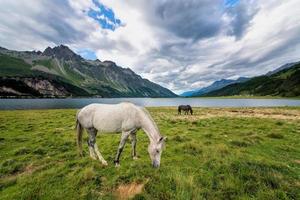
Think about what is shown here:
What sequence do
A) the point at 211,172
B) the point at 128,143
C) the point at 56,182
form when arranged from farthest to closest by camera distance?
the point at 128,143 < the point at 211,172 < the point at 56,182

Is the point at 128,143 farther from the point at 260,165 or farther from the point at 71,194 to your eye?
the point at 260,165

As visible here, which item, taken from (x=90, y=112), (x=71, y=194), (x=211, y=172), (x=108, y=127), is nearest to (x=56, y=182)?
(x=71, y=194)

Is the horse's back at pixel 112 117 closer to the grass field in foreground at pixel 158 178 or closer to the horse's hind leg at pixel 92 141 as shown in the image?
the horse's hind leg at pixel 92 141

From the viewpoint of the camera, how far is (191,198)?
5.05 meters

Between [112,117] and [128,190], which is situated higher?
[112,117]

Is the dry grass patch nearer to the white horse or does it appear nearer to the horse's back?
the white horse

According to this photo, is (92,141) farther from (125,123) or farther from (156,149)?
(156,149)

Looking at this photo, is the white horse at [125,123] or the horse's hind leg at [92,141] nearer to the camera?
the white horse at [125,123]

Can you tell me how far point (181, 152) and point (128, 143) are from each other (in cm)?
404

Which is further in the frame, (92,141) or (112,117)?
(92,141)

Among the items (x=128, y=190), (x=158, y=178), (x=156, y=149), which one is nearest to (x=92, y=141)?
(x=156, y=149)

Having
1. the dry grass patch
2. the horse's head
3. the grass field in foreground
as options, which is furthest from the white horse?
the dry grass patch

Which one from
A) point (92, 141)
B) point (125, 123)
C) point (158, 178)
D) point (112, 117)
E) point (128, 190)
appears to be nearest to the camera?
point (128, 190)

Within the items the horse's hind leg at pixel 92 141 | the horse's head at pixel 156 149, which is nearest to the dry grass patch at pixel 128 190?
the horse's head at pixel 156 149
